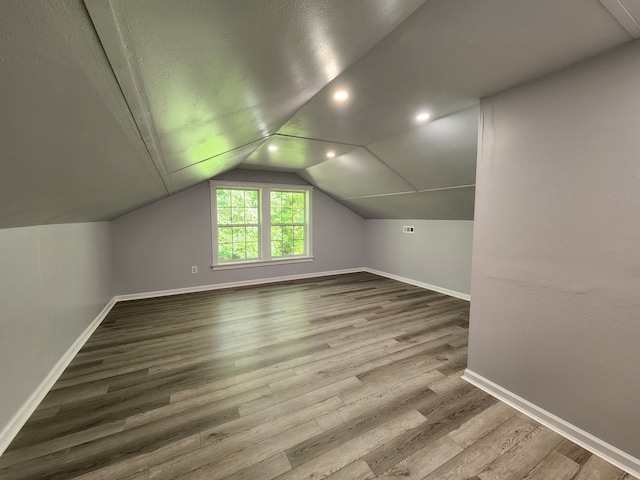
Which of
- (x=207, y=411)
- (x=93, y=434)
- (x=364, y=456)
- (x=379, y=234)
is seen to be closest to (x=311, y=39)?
(x=364, y=456)

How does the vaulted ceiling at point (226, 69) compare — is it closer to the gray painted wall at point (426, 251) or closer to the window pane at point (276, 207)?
the gray painted wall at point (426, 251)

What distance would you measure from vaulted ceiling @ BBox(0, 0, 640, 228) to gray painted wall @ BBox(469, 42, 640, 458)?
0.74 feet

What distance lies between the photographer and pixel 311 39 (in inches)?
39.0

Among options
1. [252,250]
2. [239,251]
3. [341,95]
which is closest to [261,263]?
[252,250]

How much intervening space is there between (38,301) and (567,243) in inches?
131

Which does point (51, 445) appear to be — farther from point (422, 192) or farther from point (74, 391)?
point (422, 192)

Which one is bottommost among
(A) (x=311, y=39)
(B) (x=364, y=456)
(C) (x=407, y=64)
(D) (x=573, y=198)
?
(B) (x=364, y=456)

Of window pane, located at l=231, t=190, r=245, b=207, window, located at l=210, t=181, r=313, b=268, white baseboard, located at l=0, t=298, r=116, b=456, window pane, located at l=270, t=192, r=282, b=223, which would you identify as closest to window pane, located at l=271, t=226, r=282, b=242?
window, located at l=210, t=181, r=313, b=268

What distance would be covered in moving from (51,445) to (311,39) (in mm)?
2395

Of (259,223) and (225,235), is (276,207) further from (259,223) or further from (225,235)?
(225,235)

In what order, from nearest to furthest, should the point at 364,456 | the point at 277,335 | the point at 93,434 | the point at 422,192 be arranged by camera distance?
the point at 364,456
the point at 93,434
the point at 277,335
the point at 422,192

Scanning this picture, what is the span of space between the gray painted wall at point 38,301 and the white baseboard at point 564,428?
2953mm

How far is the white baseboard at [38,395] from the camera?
4.75ft

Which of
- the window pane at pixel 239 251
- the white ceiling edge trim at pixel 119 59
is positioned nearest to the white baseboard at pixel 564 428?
the white ceiling edge trim at pixel 119 59
